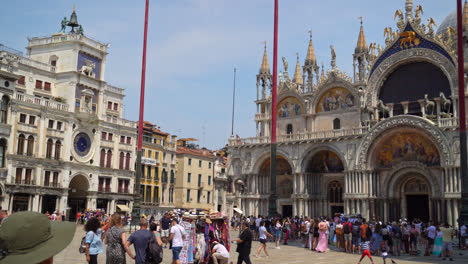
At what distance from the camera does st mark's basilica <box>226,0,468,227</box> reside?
118ft

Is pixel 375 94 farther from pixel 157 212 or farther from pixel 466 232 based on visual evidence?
pixel 157 212

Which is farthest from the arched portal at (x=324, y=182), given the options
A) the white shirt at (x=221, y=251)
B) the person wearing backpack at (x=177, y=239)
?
the white shirt at (x=221, y=251)

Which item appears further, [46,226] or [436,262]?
[436,262]

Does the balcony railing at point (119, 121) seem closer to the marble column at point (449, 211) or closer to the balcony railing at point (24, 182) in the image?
the balcony railing at point (24, 182)

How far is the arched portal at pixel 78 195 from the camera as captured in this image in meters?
48.9

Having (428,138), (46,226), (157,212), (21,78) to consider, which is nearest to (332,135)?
(428,138)

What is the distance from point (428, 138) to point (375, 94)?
22.3ft

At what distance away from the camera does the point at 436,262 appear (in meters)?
19.5

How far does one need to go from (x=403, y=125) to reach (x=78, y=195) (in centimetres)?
3330

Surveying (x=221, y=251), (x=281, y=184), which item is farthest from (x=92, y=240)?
(x=281, y=184)

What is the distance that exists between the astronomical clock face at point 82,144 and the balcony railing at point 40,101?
3.24 meters

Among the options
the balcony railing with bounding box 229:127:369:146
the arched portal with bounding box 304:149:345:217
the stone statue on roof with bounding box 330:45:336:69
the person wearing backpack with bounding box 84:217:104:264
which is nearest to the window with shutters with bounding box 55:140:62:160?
the balcony railing with bounding box 229:127:369:146

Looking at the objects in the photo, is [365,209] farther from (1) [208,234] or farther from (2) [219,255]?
(2) [219,255]

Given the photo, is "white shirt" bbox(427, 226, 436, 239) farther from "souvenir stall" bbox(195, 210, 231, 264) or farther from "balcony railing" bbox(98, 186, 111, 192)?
"balcony railing" bbox(98, 186, 111, 192)
